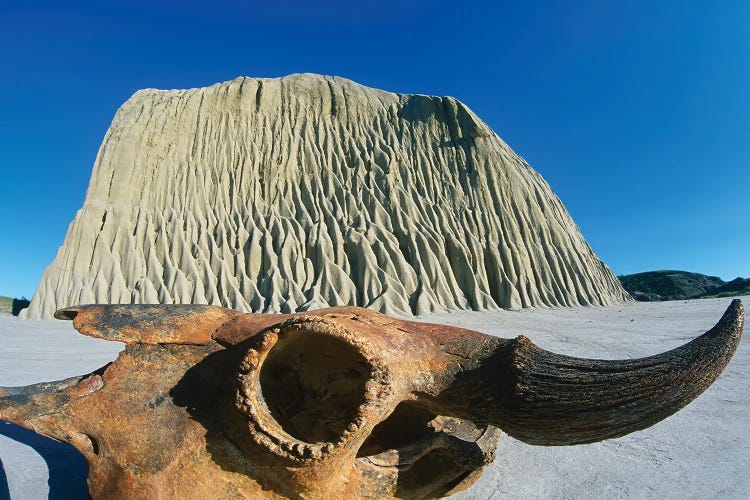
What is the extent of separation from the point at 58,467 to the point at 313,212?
568 inches

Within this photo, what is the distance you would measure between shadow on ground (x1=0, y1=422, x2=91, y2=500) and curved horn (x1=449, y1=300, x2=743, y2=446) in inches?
82.1

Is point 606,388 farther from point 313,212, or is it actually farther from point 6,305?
point 6,305

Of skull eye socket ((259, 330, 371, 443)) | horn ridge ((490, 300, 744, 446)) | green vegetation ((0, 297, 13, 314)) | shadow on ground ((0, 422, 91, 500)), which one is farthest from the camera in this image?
green vegetation ((0, 297, 13, 314))

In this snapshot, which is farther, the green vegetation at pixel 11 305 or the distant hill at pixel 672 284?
the distant hill at pixel 672 284

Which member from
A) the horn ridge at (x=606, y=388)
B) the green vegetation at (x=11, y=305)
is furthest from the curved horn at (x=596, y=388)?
the green vegetation at (x=11, y=305)

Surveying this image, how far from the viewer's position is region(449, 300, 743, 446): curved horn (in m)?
1.59

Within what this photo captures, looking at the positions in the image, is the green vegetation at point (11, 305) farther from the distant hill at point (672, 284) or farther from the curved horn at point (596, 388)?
the distant hill at point (672, 284)

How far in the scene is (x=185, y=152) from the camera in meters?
17.6

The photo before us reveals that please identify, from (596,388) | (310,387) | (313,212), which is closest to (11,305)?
(313,212)

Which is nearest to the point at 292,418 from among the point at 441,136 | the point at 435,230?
the point at 435,230

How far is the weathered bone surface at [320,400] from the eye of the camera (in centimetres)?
165

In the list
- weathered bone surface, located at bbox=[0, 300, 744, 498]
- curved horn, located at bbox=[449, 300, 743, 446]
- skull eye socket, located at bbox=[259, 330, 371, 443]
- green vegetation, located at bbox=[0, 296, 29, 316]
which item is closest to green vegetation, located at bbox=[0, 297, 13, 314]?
green vegetation, located at bbox=[0, 296, 29, 316]

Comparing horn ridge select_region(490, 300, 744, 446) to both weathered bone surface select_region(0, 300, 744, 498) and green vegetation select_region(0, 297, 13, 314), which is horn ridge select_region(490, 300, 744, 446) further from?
green vegetation select_region(0, 297, 13, 314)

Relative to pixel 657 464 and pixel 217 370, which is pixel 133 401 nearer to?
pixel 217 370
